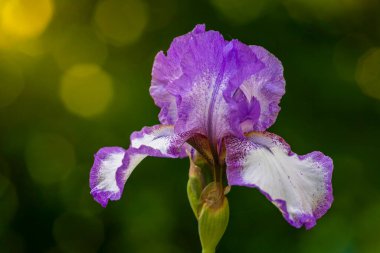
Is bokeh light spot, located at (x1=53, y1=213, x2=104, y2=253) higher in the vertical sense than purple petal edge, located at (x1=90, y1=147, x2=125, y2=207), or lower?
lower

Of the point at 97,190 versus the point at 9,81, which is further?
the point at 9,81

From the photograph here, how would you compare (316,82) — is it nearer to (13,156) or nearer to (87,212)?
(87,212)

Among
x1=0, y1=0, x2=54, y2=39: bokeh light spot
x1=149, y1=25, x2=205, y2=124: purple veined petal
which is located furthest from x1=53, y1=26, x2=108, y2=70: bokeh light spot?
x1=149, y1=25, x2=205, y2=124: purple veined petal

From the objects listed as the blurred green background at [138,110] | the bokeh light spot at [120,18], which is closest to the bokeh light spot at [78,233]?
the blurred green background at [138,110]

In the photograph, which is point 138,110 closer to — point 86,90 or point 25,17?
point 86,90

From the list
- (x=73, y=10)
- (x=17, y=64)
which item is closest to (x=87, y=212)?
(x=17, y=64)

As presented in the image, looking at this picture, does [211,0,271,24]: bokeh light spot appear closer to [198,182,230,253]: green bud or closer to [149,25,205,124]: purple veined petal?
[149,25,205,124]: purple veined petal

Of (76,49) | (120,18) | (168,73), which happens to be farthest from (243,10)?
(168,73)
